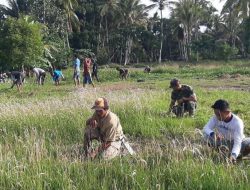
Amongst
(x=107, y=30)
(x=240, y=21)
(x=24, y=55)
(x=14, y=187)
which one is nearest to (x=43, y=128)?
(x=14, y=187)

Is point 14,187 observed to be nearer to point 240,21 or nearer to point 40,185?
point 40,185

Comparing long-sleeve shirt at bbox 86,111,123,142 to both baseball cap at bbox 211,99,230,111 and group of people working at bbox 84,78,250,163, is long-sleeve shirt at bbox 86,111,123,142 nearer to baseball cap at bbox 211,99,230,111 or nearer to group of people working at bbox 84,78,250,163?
group of people working at bbox 84,78,250,163

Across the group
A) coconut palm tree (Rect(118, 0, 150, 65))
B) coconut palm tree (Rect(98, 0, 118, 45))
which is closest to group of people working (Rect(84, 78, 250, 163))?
coconut palm tree (Rect(98, 0, 118, 45))

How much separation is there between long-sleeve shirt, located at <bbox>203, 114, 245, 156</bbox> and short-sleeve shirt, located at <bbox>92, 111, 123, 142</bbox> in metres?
1.37

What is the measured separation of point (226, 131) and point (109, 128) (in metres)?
1.78

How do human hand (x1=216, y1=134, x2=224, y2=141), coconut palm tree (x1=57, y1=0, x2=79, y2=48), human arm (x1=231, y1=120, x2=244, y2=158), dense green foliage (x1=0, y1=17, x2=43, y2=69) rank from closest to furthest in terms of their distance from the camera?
1. human arm (x1=231, y1=120, x2=244, y2=158)
2. human hand (x1=216, y1=134, x2=224, y2=141)
3. dense green foliage (x1=0, y1=17, x2=43, y2=69)
4. coconut palm tree (x1=57, y1=0, x2=79, y2=48)

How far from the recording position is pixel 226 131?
697cm

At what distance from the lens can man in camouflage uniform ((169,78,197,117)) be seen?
10.7 m

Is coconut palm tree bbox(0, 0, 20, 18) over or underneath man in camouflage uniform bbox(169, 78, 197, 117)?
over

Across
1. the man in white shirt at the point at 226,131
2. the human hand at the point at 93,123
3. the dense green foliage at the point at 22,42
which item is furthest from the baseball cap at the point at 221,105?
the dense green foliage at the point at 22,42

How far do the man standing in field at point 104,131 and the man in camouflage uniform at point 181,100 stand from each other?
3.75m

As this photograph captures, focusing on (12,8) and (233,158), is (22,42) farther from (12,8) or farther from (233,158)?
(233,158)

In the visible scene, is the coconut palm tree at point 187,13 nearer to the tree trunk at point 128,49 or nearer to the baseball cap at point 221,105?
the tree trunk at point 128,49

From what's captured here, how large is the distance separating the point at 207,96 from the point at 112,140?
883cm
